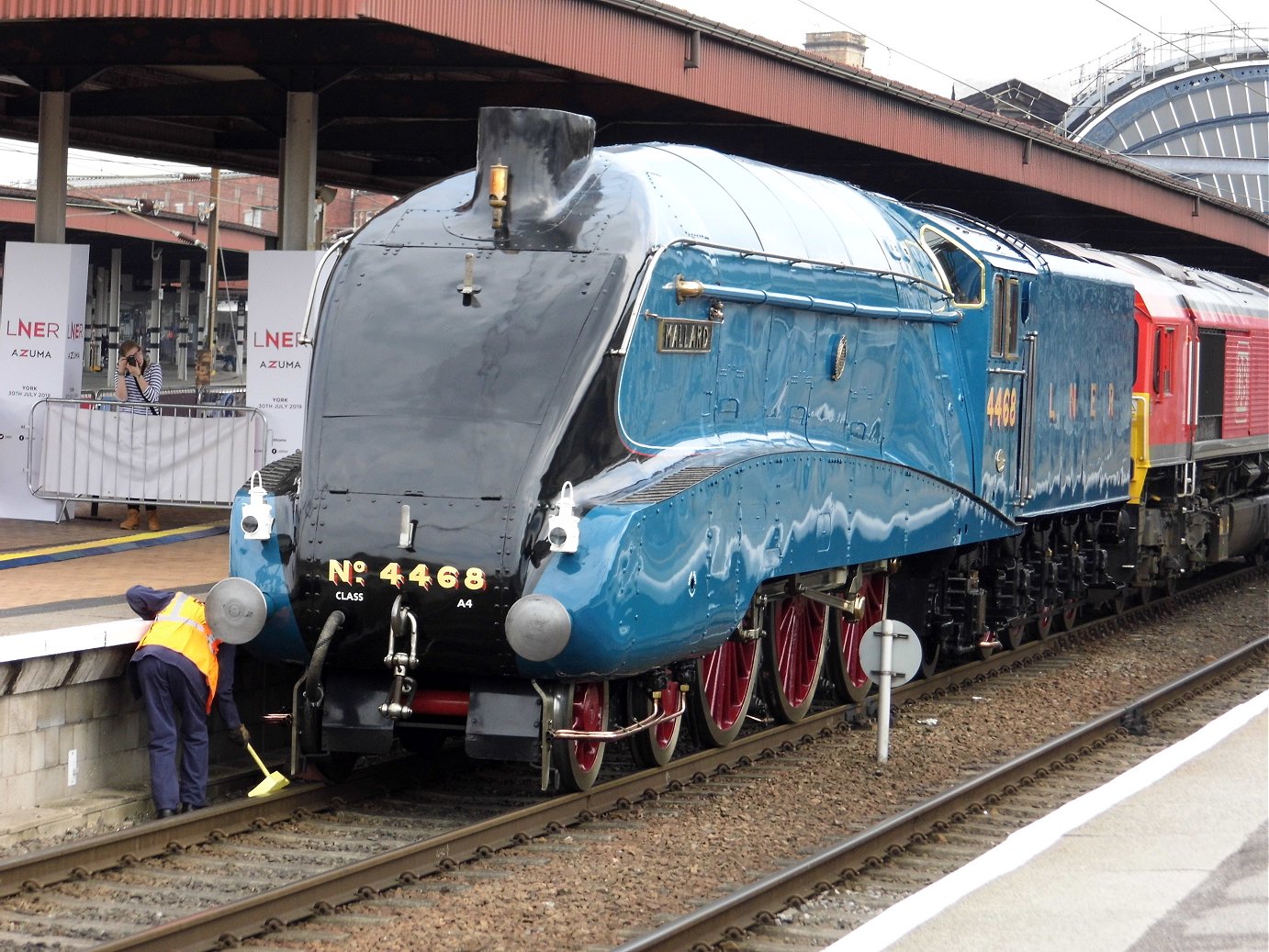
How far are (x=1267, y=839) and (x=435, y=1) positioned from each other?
28.4ft

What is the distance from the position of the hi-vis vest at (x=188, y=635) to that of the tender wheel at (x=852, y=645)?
15.4 ft

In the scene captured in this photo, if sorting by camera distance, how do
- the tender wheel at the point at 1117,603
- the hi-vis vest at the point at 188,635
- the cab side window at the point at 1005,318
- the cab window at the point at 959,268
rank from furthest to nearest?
the tender wheel at the point at 1117,603, the cab side window at the point at 1005,318, the cab window at the point at 959,268, the hi-vis vest at the point at 188,635

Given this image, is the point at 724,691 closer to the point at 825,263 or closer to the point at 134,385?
the point at 825,263

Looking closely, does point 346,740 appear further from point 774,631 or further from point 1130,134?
point 1130,134

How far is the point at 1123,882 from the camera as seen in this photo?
6738 millimetres

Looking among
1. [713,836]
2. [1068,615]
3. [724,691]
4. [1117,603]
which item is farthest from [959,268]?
[1117,603]

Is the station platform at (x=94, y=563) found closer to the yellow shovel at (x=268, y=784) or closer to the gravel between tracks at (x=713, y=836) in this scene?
the yellow shovel at (x=268, y=784)

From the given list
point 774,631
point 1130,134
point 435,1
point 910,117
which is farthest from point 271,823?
point 1130,134

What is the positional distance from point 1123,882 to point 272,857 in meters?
4.07

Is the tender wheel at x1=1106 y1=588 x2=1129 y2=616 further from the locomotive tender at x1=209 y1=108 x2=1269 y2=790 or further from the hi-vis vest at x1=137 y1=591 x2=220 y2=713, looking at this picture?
the hi-vis vest at x1=137 y1=591 x2=220 y2=713

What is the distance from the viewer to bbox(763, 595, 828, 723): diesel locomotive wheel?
11406 millimetres

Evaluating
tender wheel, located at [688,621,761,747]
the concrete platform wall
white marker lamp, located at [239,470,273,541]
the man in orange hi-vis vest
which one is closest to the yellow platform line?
the concrete platform wall

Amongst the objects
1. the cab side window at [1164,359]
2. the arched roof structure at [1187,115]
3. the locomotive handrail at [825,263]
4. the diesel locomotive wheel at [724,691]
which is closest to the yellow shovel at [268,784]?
the diesel locomotive wheel at [724,691]

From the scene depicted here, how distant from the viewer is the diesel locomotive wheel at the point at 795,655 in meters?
11.4
